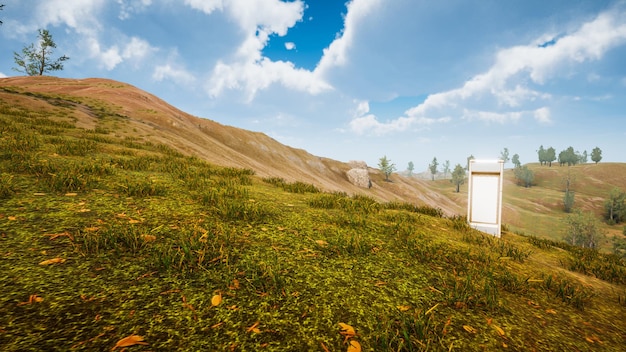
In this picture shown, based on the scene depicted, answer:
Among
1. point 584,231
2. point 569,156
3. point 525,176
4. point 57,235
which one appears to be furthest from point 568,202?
point 57,235

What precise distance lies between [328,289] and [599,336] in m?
2.35

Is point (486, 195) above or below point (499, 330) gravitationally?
above

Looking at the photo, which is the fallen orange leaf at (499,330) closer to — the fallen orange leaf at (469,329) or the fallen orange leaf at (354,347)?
the fallen orange leaf at (469,329)

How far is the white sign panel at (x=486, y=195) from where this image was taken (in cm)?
630

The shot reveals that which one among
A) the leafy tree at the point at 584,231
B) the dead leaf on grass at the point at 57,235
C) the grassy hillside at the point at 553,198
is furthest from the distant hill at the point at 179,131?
the leafy tree at the point at 584,231

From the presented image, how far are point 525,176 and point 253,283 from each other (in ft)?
627

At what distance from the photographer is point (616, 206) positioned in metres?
97.9

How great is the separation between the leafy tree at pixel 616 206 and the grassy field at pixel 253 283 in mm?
144273

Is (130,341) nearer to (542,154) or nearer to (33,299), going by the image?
(33,299)

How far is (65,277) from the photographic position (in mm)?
2041

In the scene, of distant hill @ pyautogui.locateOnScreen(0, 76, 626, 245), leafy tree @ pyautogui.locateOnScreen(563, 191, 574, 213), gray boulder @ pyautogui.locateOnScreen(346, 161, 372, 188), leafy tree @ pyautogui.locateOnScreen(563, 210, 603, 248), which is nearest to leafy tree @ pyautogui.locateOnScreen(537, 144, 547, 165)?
distant hill @ pyautogui.locateOnScreen(0, 76, 626, 245)

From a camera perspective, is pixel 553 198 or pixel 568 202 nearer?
pixel 568 202

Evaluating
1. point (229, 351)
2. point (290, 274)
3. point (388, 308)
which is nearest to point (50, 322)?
point (229, 351)

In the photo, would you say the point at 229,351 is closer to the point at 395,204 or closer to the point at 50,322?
the point at 50,322
